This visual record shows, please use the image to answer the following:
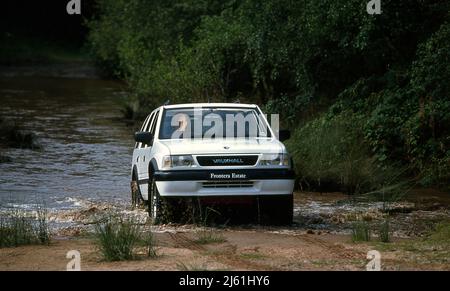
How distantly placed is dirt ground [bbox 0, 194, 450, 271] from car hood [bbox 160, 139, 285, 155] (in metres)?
1.03

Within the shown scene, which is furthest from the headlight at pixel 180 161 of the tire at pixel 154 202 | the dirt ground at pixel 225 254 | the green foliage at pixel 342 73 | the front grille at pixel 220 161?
the green foliage at pixel 342 73

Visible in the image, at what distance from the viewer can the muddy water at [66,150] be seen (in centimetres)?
1823

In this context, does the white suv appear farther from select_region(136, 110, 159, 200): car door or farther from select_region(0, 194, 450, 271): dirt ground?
select_region(0, 194, 450, 271): dirt ground

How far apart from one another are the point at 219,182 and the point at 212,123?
5.22ft

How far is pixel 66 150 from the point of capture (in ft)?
82.7

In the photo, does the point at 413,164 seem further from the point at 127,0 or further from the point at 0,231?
the point at 127,0

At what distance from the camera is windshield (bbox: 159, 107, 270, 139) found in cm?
1387

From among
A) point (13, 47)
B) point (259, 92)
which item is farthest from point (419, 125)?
point (13, 47)

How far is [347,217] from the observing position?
14.2m

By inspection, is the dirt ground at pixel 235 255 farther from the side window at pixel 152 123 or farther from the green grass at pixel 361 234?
the side window at pixel 152 123

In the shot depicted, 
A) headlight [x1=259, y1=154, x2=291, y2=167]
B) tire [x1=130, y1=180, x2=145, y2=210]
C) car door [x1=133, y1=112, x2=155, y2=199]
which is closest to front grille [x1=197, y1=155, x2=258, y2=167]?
headlight [x1=259, y1=154, x2=291, y2=167]

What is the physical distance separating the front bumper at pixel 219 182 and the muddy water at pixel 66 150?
4.35 m
